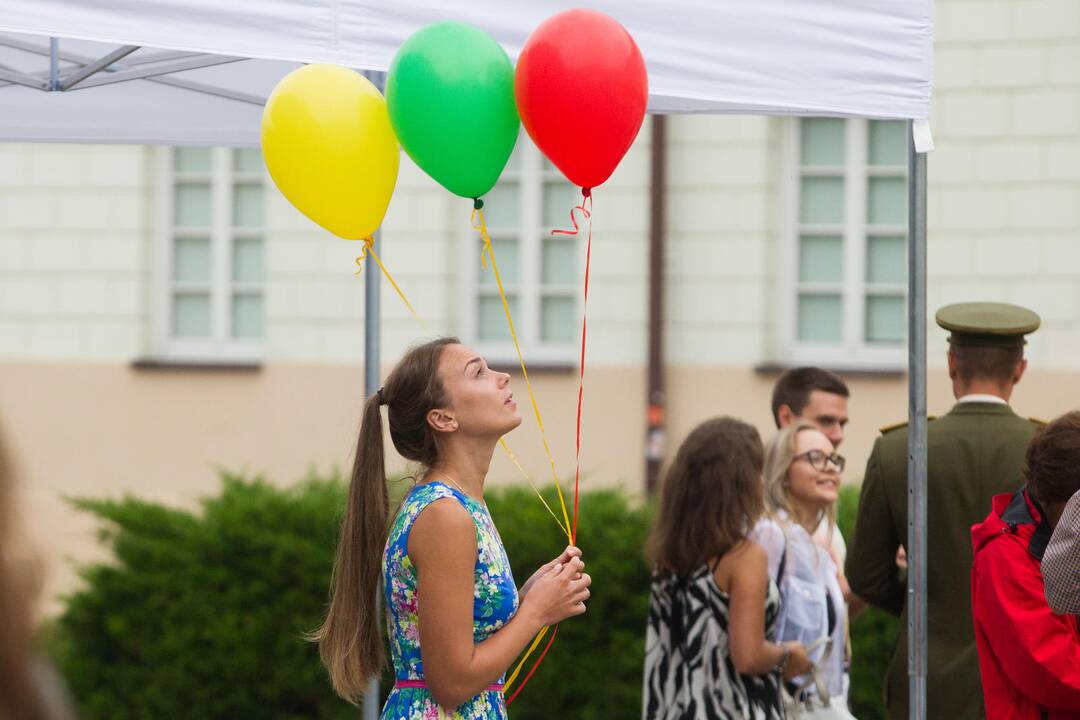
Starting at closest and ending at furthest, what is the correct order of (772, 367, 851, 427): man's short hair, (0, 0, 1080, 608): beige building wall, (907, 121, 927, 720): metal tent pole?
(907, 121, 927, 720): metal tent pole → (772, 367, 851, 427): man's short hair → (0, 0, 1080, 608): beige building wall

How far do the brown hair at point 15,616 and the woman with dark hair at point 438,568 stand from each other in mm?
1628

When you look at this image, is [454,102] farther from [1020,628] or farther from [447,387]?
[1020,628]

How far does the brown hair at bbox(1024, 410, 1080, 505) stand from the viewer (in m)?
2.92

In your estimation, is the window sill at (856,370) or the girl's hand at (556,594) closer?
the girl's hand at (556,594)

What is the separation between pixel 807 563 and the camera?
162 inches

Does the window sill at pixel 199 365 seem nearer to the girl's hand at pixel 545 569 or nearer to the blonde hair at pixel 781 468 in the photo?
the blonde hair at pixel 781 468

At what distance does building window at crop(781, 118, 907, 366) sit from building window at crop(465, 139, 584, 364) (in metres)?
1.45

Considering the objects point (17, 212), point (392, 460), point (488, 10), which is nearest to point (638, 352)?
point (392, 460)

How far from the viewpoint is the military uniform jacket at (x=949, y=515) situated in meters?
3.83

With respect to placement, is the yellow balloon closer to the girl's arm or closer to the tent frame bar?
the tent frame bar

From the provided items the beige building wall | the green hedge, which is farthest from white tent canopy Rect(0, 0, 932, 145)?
the beige building wall

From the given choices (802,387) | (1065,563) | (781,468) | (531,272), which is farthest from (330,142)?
(531,272)

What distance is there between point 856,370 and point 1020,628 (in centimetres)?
684

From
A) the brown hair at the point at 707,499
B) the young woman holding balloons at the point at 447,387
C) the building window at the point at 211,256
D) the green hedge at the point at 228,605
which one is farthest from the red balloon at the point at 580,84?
the building window at the point at 211,256
